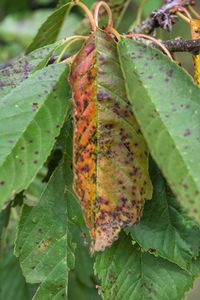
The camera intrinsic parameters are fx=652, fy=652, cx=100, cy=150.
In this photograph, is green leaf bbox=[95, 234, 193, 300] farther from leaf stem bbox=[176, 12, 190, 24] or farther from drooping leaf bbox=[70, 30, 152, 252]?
leaf stem bbox=[176, 12, 190, 24]

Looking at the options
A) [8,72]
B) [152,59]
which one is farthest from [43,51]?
[152,59]

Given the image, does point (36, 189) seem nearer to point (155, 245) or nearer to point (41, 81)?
point (155, 245)

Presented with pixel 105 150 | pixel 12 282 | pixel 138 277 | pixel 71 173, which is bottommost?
pixel 12 282

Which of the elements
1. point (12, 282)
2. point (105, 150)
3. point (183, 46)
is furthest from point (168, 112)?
point (12, 282)

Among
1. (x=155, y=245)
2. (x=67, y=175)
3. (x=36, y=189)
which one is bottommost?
(x=36, y=189)

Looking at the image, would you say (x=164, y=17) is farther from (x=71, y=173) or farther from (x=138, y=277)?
(x=138, y=277)
